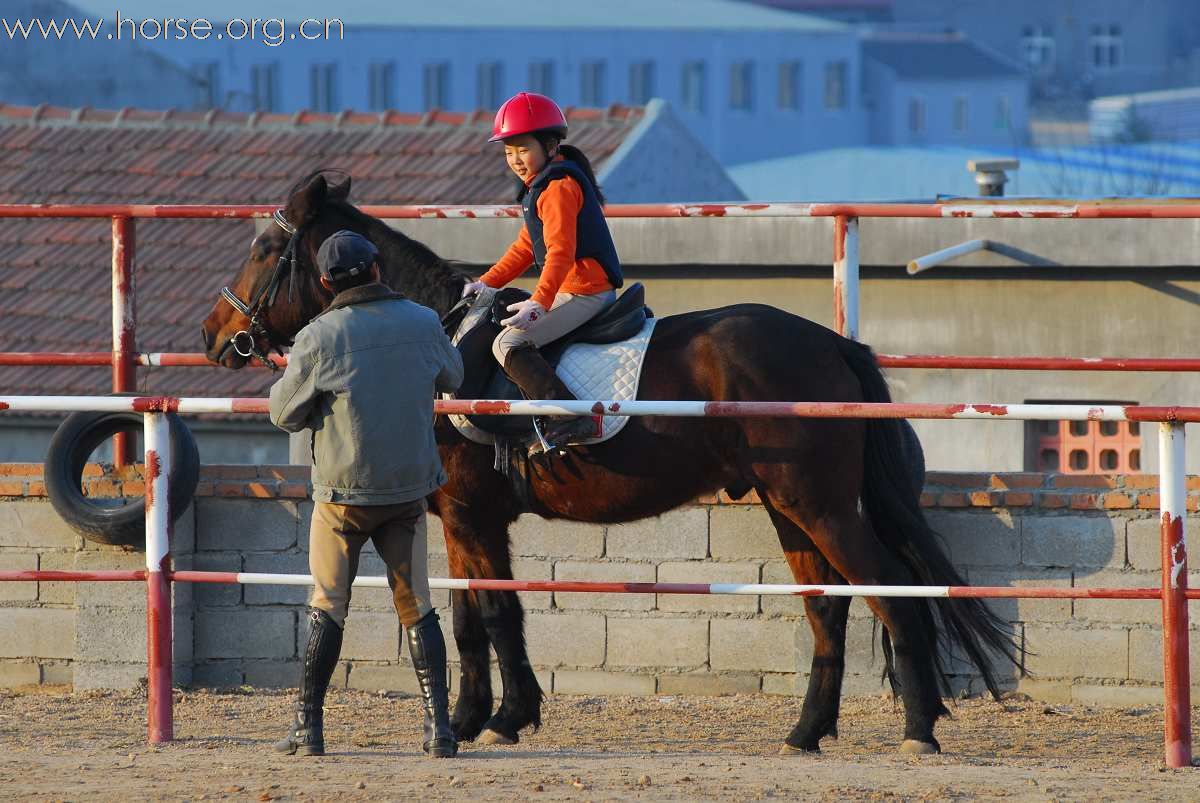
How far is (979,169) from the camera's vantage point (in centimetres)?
1413

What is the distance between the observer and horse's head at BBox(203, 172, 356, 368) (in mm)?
6984

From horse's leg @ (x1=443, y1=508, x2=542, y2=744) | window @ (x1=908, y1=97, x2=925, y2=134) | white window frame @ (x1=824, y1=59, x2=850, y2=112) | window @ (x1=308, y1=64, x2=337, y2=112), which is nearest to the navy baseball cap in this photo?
horse's leg @ (x1=443, y1=508, x2=542, y2=744)

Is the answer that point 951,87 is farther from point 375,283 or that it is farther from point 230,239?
point 375,283

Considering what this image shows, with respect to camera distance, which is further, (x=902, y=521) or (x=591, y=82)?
(x=591, y=82)

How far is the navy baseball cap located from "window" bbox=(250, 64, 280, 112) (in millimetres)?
58565

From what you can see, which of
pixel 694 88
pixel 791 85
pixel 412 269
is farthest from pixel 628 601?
pixel 791 85

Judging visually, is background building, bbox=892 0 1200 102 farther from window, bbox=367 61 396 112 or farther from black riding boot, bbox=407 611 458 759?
black riding boot, bbox=407 611 458 759

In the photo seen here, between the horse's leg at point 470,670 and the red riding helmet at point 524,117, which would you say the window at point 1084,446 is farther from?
the red riding helmet at point 524,117

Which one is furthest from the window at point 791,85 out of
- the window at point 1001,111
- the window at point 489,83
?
the window at point 489,83

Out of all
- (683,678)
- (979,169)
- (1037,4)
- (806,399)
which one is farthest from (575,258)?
(1037,4)

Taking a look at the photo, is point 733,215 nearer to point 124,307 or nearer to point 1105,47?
point 124,307

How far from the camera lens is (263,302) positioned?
7062mm

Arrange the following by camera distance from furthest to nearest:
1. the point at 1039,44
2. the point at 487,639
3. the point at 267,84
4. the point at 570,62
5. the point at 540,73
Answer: the point at 1039,44
the point at 570,62
the point at 540,73
the point at 267,84
the point at 487,639

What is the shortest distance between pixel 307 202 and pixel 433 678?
1.94 m
